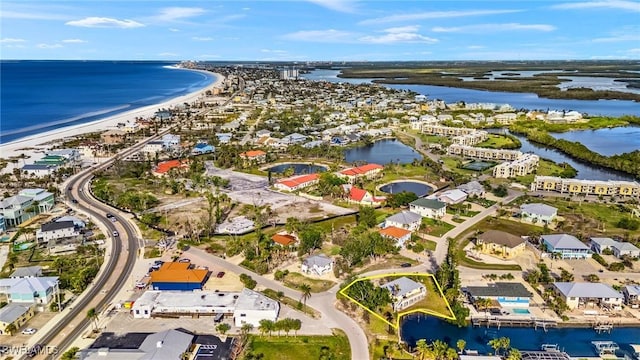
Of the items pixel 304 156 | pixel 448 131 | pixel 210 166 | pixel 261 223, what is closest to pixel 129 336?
pixel 261 223

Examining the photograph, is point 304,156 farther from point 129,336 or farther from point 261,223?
point 129,336

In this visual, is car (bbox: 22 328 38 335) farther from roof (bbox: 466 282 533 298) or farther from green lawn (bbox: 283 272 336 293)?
roof (bbox: 466 282 533 298)

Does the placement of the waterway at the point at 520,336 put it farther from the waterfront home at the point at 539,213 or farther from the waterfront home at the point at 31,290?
the waterfront home at the point at 31,290

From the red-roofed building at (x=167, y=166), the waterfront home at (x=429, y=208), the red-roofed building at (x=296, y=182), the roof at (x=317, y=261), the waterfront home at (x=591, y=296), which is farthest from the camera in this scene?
the red-roofed building at (x=167, y=166)

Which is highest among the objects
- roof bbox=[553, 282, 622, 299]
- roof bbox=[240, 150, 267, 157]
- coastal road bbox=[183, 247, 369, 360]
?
roof bbox=[240, 150, 267, 157]

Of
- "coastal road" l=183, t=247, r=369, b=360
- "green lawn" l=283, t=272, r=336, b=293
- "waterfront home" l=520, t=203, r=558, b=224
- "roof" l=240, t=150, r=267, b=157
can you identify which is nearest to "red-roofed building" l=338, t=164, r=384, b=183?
"roof" l=240, t=150, r=267, b=157

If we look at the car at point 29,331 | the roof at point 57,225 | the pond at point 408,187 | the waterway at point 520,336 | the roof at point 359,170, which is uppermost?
→ the roof at point 359,170

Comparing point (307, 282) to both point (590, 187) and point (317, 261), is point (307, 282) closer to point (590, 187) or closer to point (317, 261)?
point (317, 261)

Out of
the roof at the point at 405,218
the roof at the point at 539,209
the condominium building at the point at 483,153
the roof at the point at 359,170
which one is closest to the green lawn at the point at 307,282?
the roof at the point at 405,218
